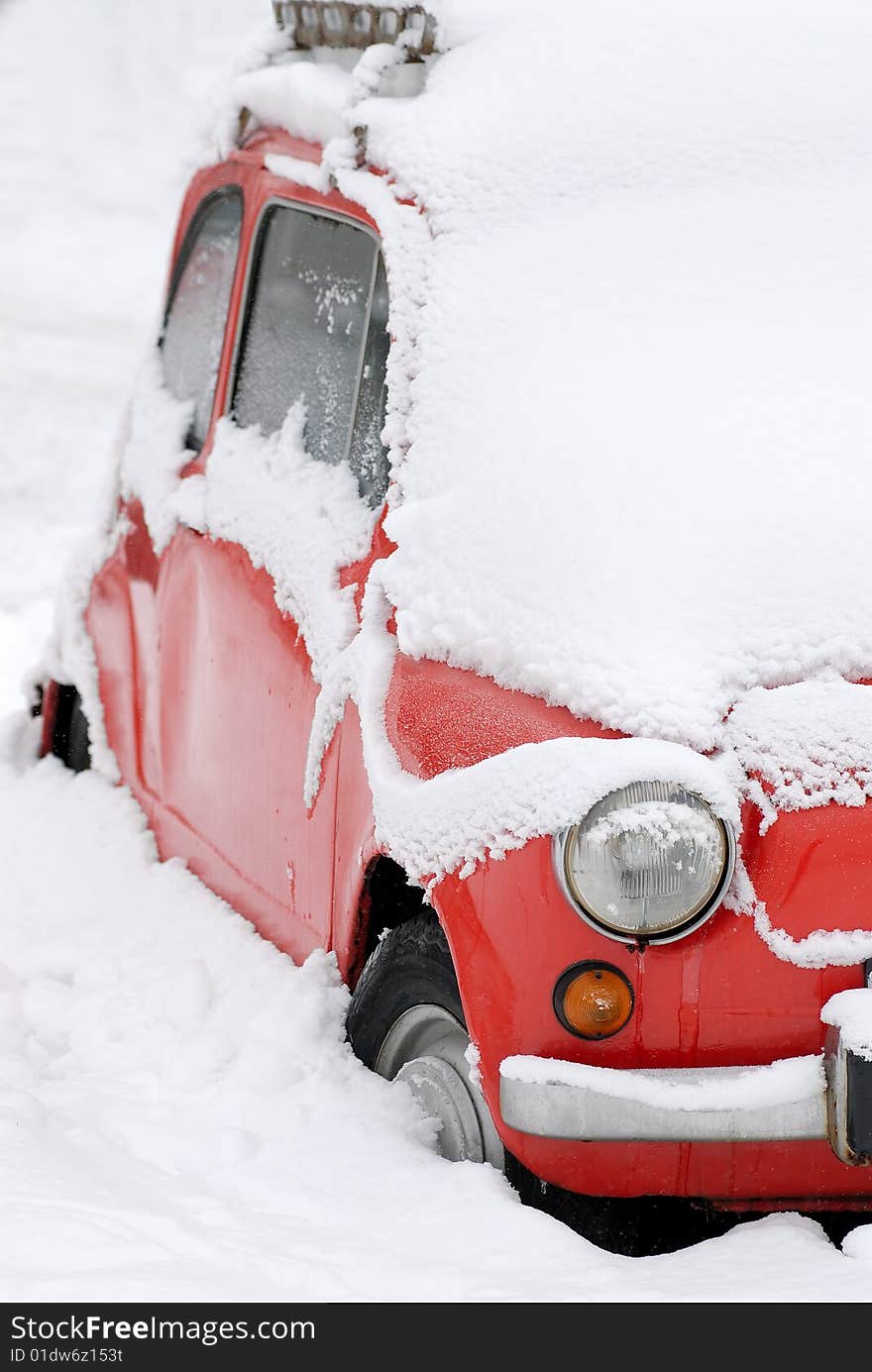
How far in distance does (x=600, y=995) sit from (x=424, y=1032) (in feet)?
1.96

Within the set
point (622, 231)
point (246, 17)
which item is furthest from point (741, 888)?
point (246, 17)

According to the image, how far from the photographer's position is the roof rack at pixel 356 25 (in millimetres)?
3387

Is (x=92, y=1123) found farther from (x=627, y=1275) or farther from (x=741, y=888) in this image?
(x=741, y=888)

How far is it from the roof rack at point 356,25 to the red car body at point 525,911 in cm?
24

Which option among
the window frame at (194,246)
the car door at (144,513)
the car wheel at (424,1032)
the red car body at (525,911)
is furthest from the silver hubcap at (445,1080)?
the window frame at (194,246)

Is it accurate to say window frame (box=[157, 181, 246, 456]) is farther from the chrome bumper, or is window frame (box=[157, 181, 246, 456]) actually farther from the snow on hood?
the chrome bumper

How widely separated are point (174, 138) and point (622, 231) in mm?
17039

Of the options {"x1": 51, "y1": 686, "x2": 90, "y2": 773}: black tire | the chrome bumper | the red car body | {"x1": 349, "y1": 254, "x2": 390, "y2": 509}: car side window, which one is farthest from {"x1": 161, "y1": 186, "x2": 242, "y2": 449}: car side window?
the chrome bumper

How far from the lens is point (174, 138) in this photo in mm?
19000

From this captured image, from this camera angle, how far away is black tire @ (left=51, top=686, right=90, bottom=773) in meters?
5.15

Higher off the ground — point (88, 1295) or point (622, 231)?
point (622, 231)

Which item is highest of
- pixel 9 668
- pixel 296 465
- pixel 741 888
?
pixel 296 465

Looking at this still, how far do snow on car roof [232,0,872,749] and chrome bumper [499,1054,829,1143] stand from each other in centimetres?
50

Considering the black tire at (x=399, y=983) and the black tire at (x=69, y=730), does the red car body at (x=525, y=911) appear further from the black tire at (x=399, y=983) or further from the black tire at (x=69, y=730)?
the black tire at (x=69, y=730)
